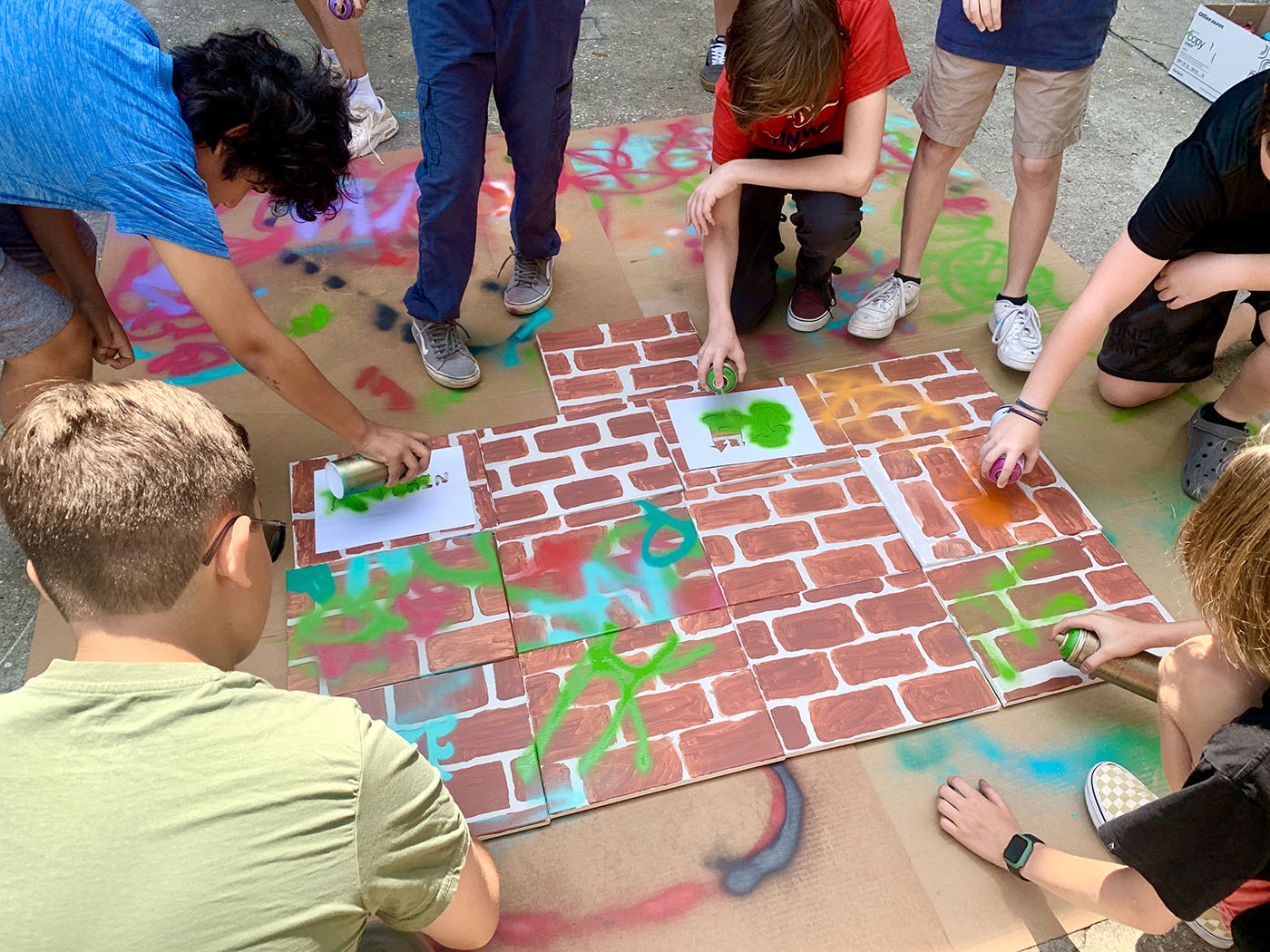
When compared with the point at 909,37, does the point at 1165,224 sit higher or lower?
higher

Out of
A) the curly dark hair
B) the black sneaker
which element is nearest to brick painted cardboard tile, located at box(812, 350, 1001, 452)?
the curly dark hair

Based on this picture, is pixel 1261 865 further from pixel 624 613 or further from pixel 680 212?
pixel 680 212

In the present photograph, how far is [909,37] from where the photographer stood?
4168 millimetres

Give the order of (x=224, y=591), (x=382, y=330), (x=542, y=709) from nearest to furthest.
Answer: (x=224, y=591), (x=542, y=709), (x=382, y=330)

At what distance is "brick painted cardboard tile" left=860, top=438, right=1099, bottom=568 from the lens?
2061 mm

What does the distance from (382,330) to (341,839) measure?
1925mm

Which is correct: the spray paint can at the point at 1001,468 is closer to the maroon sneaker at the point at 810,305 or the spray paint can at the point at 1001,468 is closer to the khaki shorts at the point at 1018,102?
the maroon sneaker at the point at 810,305

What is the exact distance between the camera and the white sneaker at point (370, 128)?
3213 millimetres

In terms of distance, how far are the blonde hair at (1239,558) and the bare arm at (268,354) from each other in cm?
→ 153

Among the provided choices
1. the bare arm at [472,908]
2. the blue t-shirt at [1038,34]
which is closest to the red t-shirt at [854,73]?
the blue t-shirt at [1038,34]

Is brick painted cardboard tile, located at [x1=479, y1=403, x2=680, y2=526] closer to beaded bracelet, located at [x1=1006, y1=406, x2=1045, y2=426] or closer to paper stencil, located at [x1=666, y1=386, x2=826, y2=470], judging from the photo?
paper stencil, located at [x1=666, y1=386, x2=826, y2=470]

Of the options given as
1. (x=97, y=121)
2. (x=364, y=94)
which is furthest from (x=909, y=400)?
(x=364, y=94)

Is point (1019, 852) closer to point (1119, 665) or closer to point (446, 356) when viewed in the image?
point (1119, 665)

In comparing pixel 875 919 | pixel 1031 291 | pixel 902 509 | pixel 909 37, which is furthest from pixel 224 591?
pixel 909 37
